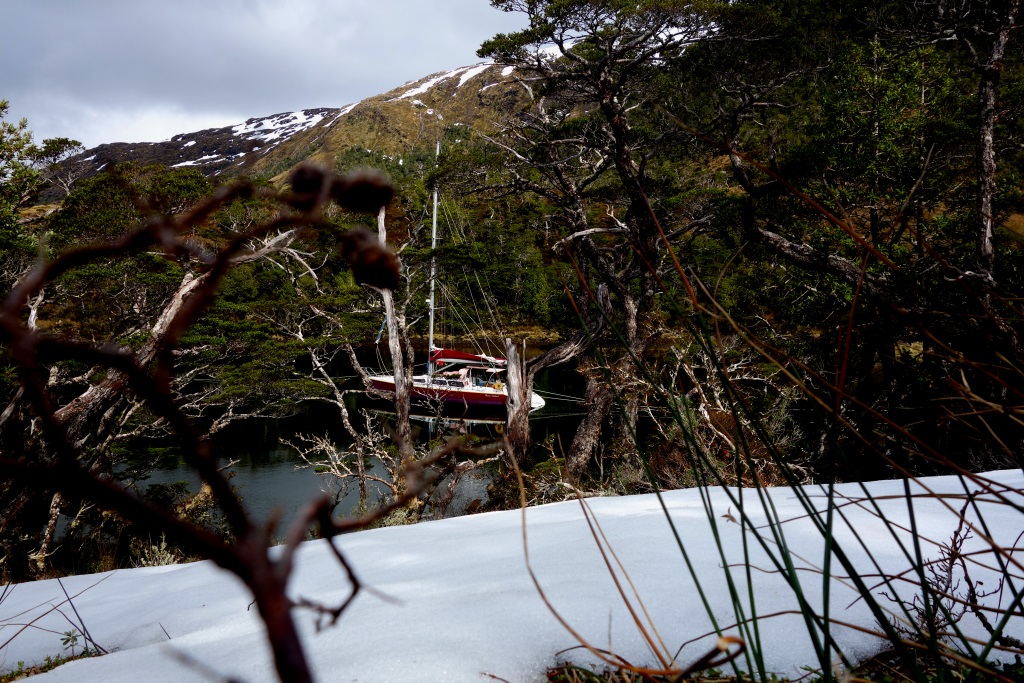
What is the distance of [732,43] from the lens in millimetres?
8430

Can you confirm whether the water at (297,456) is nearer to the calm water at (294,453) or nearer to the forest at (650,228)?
the calm water at (294,453)

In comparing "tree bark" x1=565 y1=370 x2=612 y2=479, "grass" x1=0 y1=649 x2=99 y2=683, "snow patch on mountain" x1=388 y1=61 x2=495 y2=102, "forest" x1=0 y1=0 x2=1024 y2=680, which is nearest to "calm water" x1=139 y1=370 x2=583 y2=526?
"tree bark" x1=565 y1=370 x2=612 y2=479

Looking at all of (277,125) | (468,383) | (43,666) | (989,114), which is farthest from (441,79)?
(43,666)

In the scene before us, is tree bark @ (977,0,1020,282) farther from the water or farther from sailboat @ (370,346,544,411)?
sailboat @ (370,346,544,411)

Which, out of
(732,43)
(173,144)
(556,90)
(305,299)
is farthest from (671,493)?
(173,144)

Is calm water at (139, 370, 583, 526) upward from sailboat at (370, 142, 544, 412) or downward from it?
downward

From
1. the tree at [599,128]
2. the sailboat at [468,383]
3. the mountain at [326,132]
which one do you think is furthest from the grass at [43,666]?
the mountain at [326,132]

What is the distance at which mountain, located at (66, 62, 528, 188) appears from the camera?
76250 mm

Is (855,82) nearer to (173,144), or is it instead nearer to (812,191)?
(812,191)

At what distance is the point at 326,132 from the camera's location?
293 feet

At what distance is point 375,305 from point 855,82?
10.2 meters

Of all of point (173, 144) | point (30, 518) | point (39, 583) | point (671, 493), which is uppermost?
point (173, 144)

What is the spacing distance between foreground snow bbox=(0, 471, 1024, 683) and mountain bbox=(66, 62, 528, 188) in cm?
6764

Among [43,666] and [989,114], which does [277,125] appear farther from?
[43,666]
